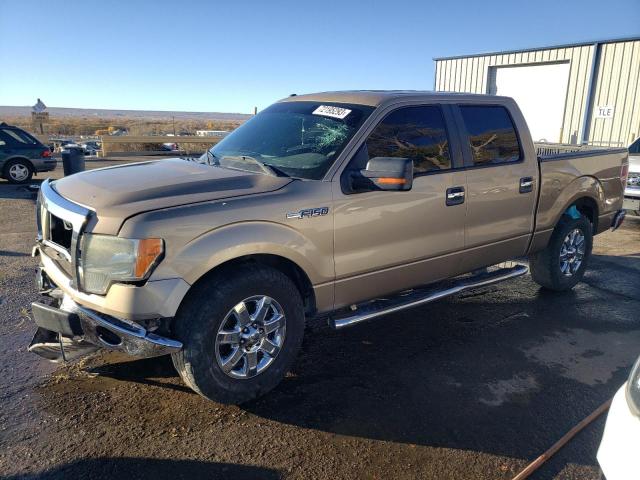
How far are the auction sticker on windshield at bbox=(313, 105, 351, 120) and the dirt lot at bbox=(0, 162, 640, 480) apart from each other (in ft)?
6.16

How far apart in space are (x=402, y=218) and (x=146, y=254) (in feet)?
6.40

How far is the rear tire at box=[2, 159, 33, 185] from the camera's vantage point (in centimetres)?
1359

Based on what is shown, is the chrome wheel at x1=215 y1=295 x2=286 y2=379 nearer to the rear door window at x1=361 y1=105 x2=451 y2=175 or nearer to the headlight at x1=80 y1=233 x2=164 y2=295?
the headlight at x1=80 y1=233 x2=164 y2=295

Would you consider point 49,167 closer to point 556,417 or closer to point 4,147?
point 4,147

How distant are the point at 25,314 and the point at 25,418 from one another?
1826 millimetres

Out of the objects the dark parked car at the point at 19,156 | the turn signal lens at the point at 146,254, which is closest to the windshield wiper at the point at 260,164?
the turn signal lens at the point at 146,254

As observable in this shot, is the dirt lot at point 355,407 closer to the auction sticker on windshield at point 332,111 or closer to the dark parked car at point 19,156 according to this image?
the auction sticker on windshield at point 332,111

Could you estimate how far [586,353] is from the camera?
14.0 ft

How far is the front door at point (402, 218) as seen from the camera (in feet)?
12.2

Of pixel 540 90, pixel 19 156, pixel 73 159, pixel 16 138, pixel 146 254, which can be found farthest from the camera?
pixel 540 90

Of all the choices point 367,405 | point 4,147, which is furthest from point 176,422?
point 4,147

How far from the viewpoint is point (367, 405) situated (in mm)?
3416

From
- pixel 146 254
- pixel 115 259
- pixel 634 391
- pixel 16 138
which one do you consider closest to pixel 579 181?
pixel 634 391

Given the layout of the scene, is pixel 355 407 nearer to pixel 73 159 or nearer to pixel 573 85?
pixel 73 159
